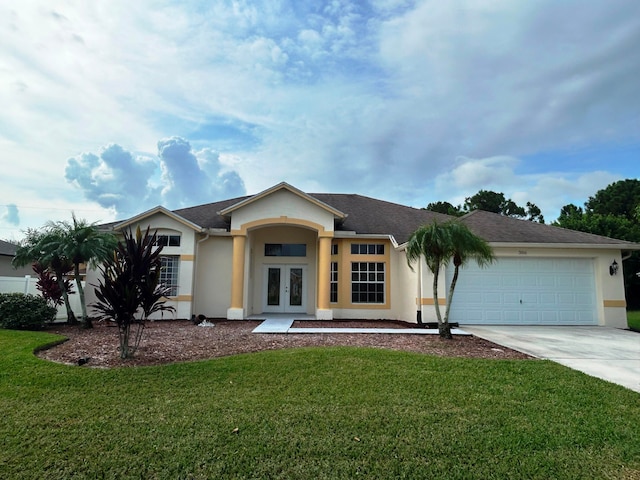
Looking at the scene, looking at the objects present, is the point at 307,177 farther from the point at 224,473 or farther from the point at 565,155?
the point at 224,473

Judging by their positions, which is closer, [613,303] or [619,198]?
[613,303]

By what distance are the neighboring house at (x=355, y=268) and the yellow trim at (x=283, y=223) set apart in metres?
0.04

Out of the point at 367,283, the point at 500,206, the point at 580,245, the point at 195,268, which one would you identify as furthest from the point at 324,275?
the point at 500,206

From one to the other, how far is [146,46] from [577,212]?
39728 millimetres

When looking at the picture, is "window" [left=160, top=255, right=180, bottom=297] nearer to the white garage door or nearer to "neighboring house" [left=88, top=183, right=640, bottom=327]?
"neighboring house" [left=88, top=183, right=640, bottom=327]

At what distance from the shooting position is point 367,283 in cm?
1482

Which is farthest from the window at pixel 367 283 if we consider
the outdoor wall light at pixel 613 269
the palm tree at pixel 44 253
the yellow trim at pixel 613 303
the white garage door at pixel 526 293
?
the palm tree at pixel 44 253

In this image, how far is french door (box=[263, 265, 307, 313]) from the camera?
16031 mm

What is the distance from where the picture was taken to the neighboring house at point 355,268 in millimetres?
13008

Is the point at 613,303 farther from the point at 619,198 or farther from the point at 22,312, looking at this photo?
the point at 619,198

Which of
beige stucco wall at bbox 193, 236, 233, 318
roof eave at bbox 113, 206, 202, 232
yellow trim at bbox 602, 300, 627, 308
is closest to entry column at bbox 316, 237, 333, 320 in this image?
beige stucco wall at bbox 193, 236, 233, 318

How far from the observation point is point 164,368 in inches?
253

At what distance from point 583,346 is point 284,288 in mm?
11252

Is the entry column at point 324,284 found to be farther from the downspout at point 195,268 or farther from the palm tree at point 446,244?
Answer: the downspout at point 195,268
